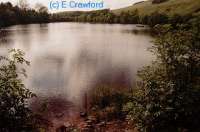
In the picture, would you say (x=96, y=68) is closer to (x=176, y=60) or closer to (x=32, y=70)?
(x=32, y=70)

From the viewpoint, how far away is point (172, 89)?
20328 millimetres

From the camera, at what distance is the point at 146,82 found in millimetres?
20812

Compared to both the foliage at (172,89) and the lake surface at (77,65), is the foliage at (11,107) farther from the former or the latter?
the lake surface at (77,65)

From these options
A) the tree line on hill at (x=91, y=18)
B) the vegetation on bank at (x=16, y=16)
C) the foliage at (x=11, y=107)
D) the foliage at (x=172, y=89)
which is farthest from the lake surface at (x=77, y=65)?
the vegetation on bank at (x=16, y=16)

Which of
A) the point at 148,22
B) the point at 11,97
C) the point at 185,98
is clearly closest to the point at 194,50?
the point at 185,98

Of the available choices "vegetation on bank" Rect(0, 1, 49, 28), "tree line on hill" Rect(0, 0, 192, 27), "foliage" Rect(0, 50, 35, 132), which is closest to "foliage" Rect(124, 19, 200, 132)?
"foliage" Rect(0, 50, 35, 132)

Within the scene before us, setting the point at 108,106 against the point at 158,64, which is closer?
the point at 158,64

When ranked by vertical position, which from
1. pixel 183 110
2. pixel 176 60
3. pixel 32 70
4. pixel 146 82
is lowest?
pixel 32 70

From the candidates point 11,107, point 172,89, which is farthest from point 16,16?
point 11,107

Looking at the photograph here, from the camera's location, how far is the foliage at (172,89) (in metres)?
20.2

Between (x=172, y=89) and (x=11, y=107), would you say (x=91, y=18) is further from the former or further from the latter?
(x=11, y=107)

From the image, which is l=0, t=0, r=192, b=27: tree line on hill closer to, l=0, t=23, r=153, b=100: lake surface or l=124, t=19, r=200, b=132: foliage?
l=0, t=23, r=153, b=100: lake surface

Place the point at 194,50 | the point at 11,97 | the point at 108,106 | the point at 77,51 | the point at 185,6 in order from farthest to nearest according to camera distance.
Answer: the point at 185,6
the point at 77,51
the point at 108,106
the point at 194,50
the point at 11,97

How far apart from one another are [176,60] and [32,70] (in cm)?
3627
